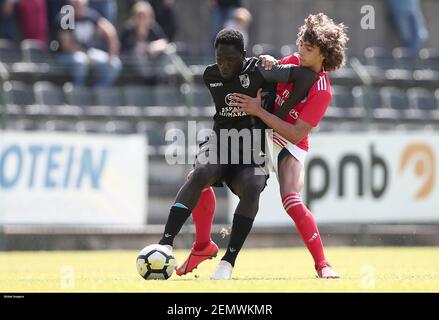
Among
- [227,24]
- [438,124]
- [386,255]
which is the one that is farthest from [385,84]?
[386,255]

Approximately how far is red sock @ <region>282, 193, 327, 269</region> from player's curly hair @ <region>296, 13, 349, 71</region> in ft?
3.82

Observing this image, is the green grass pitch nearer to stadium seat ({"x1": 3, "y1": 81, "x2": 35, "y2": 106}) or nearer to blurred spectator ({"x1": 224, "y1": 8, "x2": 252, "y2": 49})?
stadium seat ({"x1": 3, "y1": 81, "x2": 35, "y2": 106})

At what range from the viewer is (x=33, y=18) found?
16.8 meters

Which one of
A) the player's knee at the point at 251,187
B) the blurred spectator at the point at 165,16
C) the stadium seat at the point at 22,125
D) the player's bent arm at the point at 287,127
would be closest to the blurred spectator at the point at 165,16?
the blurred spectator at the point at 165,16

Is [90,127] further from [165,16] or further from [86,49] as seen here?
[165,16]

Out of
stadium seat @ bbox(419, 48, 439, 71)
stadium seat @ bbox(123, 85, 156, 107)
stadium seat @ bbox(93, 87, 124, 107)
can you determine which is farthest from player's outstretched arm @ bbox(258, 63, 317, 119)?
stadium seat @ bbox(419, 48, 439, 71)

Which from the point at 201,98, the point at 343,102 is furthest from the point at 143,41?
the point at 343,102

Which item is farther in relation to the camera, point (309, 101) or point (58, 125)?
point (58, 125)

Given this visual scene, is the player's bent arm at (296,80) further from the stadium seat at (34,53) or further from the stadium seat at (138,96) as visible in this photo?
the stadium seat at (34,53)

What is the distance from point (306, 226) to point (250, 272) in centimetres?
143

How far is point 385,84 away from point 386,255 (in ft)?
14.8

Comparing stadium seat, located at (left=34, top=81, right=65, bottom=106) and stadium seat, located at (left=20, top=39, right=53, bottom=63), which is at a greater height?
stadium seat, located at (left=20, top=39, right=53, bottom=63)

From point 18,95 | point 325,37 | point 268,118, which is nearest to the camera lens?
point 268,118

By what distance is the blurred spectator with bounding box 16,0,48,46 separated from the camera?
1669 cm
